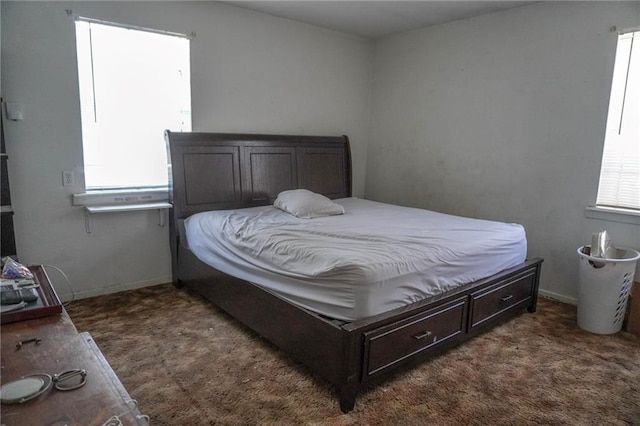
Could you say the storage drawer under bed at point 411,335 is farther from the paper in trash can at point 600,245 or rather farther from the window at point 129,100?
the window at point 129,100

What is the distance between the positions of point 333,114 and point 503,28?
5.96 ft

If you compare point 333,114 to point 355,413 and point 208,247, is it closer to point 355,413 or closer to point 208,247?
point 208,247

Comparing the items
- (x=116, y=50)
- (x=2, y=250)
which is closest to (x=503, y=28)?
(x=116, y=50)

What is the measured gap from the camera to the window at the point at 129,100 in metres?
3.04

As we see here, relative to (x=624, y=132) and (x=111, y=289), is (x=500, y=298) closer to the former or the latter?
(x=624, y=132)

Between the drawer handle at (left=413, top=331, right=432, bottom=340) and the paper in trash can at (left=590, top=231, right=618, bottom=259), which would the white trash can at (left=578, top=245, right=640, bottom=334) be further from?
the drawer handle at (left=413, top=331, right=432, bottom=340)

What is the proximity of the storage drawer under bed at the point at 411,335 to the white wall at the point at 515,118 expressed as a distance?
1581 millimetres

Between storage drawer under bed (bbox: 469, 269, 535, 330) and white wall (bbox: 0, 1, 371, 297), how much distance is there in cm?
250

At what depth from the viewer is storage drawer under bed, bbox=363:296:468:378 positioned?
6.41 ft

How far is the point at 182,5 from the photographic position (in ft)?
10.9

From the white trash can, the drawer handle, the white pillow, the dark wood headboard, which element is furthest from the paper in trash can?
the dark wood headboard

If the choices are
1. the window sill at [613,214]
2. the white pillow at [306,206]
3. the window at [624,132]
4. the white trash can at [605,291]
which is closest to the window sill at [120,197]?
the white pillow at [306,206]

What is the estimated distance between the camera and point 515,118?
3.54 metres

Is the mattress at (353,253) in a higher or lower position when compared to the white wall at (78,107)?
lower
